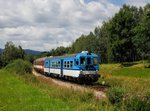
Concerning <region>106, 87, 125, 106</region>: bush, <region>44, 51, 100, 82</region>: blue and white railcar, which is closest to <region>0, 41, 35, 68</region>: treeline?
<region>44, 51, 100, 82</region>: blue and white railcar

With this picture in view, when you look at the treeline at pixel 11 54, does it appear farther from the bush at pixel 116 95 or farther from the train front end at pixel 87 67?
the bush at pixel 116 95

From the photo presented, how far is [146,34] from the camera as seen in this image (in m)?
66.9

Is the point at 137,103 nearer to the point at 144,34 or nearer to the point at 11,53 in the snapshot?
the point at 144,34

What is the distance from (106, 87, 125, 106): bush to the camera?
16.6 meters

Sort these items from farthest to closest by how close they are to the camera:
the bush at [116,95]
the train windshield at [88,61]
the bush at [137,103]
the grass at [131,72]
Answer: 1. the grass at [131,72]
2. the train windshield at [88,61]
3. the bush at [116,95]
4. the bush at [137,103]

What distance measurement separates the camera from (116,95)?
16875 millimetres

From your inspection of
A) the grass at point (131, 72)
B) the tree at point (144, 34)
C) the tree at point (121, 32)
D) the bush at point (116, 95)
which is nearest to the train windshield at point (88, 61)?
the grass at point (131, 72)

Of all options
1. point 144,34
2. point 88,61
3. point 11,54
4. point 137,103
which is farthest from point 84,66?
point 11,54

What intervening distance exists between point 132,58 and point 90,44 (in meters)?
21.8

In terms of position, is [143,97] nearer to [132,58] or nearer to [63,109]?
[63,109]

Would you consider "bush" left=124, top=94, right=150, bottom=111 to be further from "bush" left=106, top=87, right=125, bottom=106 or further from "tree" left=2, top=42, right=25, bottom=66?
"tree" left=2, top=42, right=25, bottom=66

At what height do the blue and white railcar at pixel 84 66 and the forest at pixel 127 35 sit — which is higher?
the forest at pixel 127 35

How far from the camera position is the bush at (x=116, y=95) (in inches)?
652

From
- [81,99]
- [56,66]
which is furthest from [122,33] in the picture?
[81,99]
